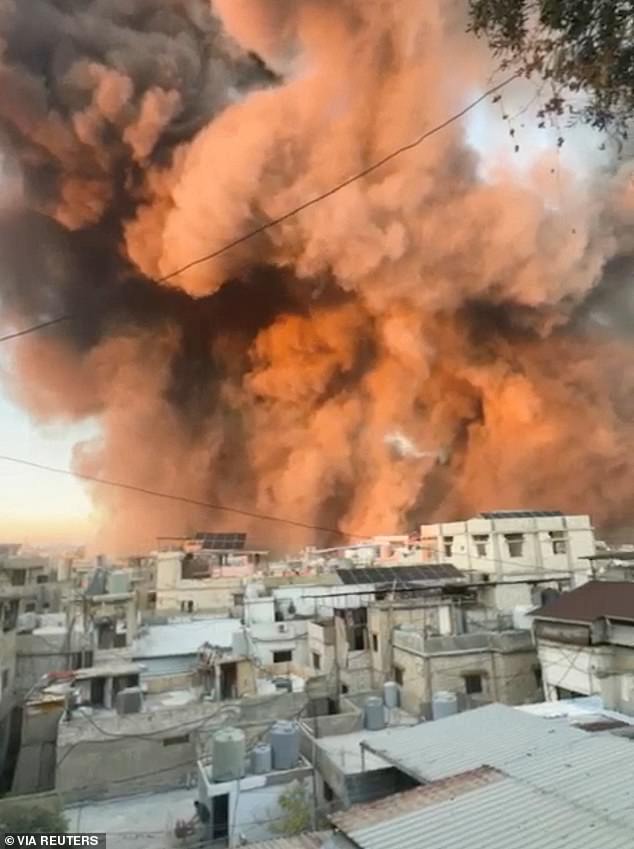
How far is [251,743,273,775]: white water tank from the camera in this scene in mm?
8383

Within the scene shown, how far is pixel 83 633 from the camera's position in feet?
52.5

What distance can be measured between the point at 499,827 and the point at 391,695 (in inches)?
355

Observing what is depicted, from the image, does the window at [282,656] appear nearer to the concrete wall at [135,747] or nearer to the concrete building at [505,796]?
the concrete wall at [135,747]

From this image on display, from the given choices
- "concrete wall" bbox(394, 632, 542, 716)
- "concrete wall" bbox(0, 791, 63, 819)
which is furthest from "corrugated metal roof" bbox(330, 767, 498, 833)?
"concrete wall" bbox(394, 632, 542, 716)

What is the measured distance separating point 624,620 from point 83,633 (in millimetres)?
14224

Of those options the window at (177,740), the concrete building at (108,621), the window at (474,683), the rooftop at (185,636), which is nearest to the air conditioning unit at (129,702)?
the window at (177,740)

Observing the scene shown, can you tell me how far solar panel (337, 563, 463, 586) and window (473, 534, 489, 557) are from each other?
620 centimetres

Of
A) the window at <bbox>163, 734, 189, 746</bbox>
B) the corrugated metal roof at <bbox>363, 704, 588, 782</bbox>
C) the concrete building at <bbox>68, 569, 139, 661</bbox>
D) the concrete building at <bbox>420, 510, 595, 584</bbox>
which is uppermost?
the concrete building at <bbox>420, 510, 595, 584</bbox>

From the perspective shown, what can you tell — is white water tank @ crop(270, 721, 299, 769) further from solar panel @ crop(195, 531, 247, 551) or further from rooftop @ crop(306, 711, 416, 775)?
solar panel @ crop(195, 531, 247, 551)

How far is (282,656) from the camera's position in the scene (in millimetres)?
17016

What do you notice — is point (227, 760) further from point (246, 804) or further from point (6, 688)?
point (6, 688)

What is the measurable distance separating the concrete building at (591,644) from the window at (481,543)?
16682 mm

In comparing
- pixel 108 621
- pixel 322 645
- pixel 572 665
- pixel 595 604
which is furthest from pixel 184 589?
pixel 595 604

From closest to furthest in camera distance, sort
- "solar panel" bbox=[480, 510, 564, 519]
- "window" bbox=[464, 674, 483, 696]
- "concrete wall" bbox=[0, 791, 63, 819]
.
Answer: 1. "concrete wall" bbox=[0, 791, 63, 819]
2. "window" bbox=[464, 674, 483, 696]
3. "solar panel" bbox=[480, 510, 564, 519]
